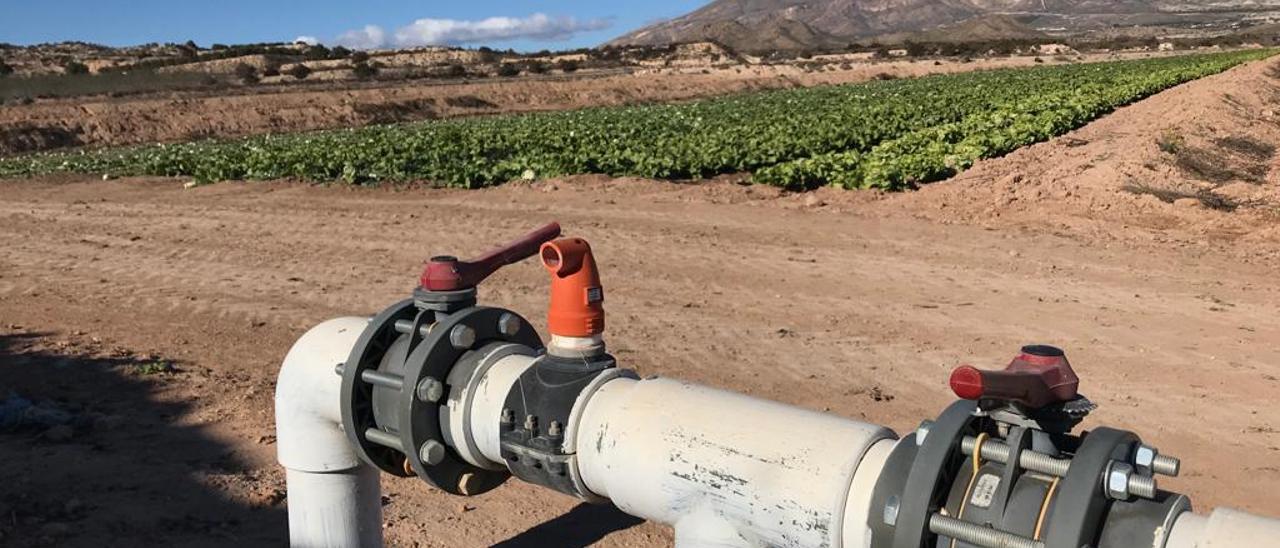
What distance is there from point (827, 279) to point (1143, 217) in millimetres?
4522

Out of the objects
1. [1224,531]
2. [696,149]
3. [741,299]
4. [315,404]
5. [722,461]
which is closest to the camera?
[1224,531]

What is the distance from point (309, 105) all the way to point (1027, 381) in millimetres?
39706

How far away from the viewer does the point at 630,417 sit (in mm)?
2273

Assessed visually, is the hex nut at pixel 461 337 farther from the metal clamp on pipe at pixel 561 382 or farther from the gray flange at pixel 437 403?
the metal clamp on pipe at pixel 561 382

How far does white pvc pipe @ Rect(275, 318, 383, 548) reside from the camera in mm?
2912

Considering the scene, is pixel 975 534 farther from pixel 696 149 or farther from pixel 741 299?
pixel 696 149

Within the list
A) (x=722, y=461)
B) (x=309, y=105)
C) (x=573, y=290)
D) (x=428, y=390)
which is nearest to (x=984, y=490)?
(x=722, y=461)

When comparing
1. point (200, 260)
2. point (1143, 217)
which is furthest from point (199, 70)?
point (1143, 217)

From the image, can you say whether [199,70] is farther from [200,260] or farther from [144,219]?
[200,260]

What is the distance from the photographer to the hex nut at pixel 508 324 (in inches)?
109

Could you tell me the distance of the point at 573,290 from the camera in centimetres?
259

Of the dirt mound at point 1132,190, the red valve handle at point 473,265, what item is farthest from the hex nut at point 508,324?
the dirt mound at point 1132,190

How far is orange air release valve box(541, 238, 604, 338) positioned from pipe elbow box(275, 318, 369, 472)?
63 centimetres

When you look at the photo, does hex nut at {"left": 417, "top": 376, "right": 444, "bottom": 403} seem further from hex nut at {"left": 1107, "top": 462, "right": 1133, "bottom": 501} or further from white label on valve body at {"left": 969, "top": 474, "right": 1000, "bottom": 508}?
A: hex nut at {"left": 1107, "top": 462, "right": 1133, "bottom": 501}
